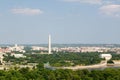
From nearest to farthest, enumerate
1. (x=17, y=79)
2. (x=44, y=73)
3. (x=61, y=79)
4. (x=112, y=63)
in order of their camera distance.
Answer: (x=17, y=79) → (x=61, y=79) → (x=44, y=73) → (x=112, y=63)

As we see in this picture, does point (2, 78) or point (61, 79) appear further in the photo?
point (61, 79)

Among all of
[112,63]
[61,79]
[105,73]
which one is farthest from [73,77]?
[112,63]

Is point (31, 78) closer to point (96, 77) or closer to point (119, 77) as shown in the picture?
point (96, 77)

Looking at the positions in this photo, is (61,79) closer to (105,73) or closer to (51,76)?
(51,76)

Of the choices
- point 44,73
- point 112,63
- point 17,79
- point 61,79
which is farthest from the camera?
point 112,63

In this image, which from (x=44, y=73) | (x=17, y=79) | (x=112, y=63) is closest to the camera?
(x=17, y=79)

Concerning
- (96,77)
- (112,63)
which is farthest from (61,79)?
(112,63)

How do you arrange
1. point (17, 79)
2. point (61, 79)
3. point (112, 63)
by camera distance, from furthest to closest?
point (112, 63)
point (61, 79)
point (17, 79)

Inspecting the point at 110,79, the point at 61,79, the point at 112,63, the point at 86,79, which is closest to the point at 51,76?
the point at 61,79

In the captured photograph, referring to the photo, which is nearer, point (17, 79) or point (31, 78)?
point (17, 79)
